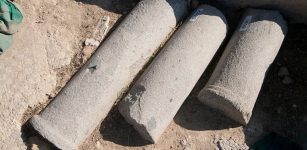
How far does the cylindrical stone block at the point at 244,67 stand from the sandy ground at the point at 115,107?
31 centimetres

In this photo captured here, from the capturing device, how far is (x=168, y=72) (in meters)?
5.79

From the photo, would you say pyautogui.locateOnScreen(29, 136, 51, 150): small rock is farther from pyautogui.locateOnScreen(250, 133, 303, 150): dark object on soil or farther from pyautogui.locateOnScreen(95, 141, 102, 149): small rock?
pyautogui.locateOnScreen(250, 133, 303, 150): dark object on soil

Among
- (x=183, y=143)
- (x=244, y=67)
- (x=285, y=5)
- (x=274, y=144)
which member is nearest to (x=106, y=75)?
(x=183, y=143)

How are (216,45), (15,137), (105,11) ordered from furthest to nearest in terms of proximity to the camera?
(105,11) → (216,45) → (15,137)

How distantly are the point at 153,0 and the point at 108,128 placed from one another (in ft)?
6.03

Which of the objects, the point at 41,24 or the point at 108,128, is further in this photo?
the point at 41,24

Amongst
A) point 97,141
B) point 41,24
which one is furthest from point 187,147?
point 41,24

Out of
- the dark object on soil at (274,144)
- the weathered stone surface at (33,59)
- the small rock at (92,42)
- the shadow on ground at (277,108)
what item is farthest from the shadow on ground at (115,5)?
the dark object on soil at (274,144)

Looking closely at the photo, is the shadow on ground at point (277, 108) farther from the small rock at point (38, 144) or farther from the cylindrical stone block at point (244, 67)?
the small rock at point (38, 144)

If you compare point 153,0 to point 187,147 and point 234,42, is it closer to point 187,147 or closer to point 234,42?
point 234,42

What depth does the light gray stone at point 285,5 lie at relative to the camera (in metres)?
6.48

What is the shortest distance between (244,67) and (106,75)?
5.72ft

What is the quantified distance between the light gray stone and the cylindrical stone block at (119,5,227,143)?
1.89ft

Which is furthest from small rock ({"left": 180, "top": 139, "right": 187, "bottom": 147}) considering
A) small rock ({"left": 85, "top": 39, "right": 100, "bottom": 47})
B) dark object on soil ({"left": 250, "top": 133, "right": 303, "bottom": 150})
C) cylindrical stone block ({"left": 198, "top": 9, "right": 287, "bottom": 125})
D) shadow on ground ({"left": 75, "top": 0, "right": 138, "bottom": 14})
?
shadow on ground ({"left": 75, "top": 0, "right": 138, "bottom": 14})
